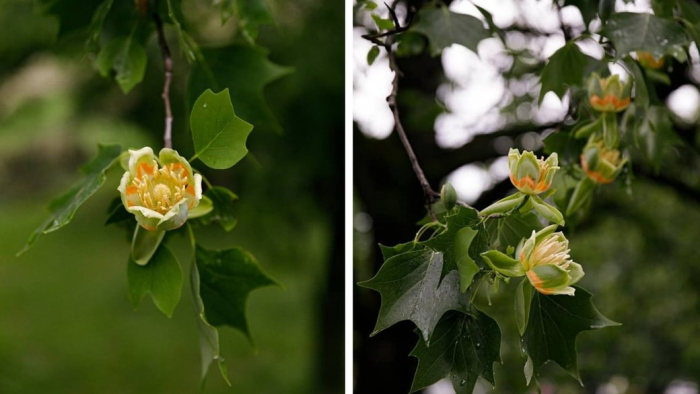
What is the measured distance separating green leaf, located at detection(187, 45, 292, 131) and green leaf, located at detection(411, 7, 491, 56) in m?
0.12

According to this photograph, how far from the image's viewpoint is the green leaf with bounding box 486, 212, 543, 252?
16.1 inches

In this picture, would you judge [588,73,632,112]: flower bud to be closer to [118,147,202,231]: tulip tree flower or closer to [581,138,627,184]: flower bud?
[581,138,627,184]: flower bud

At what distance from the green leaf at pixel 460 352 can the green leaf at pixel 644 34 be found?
0.20m

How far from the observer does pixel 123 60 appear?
1.74ft

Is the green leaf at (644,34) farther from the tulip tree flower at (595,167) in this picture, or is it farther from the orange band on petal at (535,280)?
the orange band on petal at (535,280)

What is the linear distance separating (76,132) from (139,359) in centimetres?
135

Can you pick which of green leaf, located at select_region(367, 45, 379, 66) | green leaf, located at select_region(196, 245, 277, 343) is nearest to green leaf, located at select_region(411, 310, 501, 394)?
green leaf, located at select_region(196, 245, 277, 343)

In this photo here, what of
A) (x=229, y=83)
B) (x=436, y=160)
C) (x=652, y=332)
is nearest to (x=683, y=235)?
(x=652, y=332)

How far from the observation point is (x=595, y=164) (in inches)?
20.8

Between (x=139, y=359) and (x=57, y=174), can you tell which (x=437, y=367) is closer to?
(x=139, y=359)

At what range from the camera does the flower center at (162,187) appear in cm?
37

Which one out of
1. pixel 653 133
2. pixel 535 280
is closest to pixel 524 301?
pixel 535 280

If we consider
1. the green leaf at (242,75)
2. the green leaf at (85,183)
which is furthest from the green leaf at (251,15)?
the green leaf at (85,183)

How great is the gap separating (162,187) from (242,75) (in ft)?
0.84
